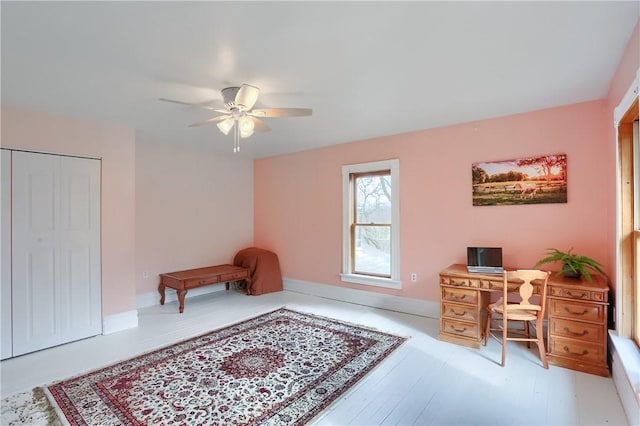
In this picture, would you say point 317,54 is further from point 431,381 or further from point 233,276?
point 233,276

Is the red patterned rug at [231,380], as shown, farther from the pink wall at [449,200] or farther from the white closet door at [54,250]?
the pink wall at [449,200]

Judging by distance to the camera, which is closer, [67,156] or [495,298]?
[67,156]

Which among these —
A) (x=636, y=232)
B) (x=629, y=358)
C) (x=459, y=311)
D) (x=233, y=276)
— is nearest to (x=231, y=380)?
(x=459, y=311)

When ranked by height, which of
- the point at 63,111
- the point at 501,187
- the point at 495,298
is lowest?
the point at 495,298

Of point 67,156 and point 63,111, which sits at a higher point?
point 63,111

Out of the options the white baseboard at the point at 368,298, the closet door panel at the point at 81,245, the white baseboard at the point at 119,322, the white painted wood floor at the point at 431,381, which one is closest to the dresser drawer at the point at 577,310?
the white painted wood floor at the point at 431,381

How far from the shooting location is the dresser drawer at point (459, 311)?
320 cm

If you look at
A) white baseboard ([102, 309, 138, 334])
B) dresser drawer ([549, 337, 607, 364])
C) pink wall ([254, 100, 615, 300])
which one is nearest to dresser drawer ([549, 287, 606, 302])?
dresser drawer ([549, 337, 607, 364])

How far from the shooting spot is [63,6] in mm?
1730

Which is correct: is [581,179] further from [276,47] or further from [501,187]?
[276,47]

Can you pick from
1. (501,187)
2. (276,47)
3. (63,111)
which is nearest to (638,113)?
(501,187)

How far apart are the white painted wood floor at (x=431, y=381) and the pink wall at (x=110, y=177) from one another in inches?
21.9

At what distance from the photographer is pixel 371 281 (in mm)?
4672

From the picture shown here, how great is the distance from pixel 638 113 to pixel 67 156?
502 cm
